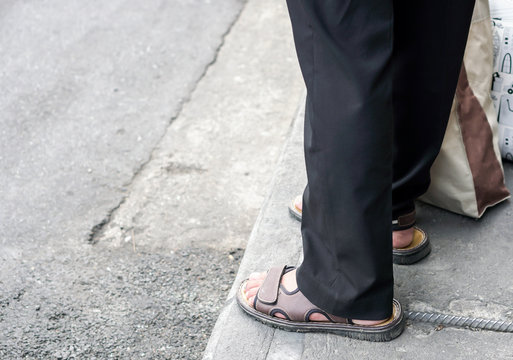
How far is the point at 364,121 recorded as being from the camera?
52.2 inches

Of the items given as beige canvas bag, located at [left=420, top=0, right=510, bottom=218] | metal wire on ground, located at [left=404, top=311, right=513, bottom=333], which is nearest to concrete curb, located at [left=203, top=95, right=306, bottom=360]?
metal wire on ground, located at [left=404, top=311, right=513, bottom=333]

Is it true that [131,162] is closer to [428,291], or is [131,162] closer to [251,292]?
[251,292]

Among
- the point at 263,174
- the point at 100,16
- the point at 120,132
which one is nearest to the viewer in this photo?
the point at 263,174

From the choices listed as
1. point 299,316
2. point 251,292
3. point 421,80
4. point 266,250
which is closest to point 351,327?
point 299,316

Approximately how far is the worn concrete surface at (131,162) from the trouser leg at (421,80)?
79 cm

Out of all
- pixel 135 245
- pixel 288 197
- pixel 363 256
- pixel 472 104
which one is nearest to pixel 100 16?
pixel 135 245

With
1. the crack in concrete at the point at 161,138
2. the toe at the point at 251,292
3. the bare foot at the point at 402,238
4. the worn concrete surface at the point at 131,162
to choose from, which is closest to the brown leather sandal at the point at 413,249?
the bare foot at the point at 402,238

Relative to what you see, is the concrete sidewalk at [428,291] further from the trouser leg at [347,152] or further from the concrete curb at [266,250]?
the trouser leg at [347,152]

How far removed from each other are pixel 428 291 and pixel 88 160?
1.70 metres

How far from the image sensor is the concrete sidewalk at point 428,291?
1.59 meters

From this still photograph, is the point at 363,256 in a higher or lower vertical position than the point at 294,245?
higher

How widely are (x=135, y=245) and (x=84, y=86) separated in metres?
1.36

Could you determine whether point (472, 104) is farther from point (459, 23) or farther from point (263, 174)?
point (263, 174)

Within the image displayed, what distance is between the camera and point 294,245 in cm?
196
